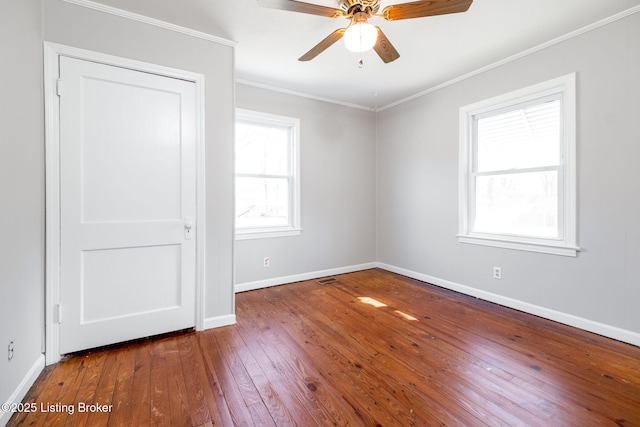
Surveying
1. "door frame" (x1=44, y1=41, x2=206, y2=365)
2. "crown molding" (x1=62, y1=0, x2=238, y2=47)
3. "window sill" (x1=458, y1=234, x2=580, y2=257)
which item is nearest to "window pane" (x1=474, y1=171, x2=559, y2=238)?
"window sill" (x1=458, y1=234, x2=580, y2=257)

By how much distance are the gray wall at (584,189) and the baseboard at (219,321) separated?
2.64 meters

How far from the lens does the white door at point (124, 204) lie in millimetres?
2029

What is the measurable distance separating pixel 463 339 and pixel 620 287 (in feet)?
4.40

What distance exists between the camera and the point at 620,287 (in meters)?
2.30

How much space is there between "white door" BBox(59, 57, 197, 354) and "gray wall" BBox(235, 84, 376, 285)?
1.19 m

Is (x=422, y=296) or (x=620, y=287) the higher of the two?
(x=620, y=287)

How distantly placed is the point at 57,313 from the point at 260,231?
2048mm

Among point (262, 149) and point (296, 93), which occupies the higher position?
point (296, 93)

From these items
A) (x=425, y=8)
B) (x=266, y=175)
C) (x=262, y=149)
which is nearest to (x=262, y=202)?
(x=266, y=175)

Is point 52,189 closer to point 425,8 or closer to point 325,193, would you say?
point 425,8

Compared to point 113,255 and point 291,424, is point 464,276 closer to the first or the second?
point 291,424

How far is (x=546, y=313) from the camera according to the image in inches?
107

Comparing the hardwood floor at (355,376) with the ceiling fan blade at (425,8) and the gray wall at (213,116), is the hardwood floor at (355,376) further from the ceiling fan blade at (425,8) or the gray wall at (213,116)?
the ceiling fan blade at (425,8)

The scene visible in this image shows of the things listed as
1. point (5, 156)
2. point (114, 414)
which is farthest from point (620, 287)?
point (5, 156)
